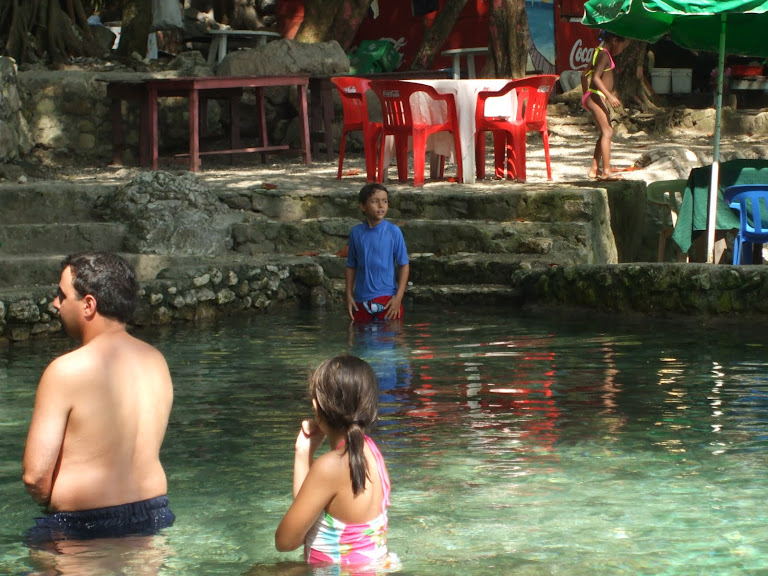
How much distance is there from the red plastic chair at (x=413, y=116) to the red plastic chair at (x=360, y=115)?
14.2 inches

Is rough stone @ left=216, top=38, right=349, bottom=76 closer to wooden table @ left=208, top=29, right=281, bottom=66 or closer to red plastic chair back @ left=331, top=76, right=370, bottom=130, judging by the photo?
wooden table @ left=208, top=29, right=281, bottom=66

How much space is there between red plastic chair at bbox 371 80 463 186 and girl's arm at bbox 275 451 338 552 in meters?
9.28

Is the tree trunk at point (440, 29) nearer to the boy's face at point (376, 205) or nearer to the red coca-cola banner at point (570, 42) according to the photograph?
the red coca-cola banner at point (570, 42)

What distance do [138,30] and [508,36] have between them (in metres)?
6.70

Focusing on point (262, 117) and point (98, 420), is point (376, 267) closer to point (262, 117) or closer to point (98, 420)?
point (98, 420)

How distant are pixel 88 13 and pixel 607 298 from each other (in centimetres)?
1641

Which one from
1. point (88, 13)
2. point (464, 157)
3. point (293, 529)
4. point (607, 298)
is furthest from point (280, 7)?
point (293, 529)

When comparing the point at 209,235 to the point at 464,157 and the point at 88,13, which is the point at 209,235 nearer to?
the point at 464,157

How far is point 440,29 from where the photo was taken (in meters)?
20.4

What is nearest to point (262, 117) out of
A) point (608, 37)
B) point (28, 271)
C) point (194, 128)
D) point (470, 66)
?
point (194, 128)

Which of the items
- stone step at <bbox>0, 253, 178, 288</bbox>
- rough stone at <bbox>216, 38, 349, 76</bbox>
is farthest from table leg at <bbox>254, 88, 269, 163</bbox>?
stone step at <bbox>0, 253, 178, 288</bbox>

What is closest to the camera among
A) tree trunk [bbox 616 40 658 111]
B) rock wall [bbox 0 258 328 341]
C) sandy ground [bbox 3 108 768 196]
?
rock wall [bbox 0 258 328 341]

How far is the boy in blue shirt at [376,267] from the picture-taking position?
9.60m

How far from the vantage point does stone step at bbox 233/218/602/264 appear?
38.9 ft
